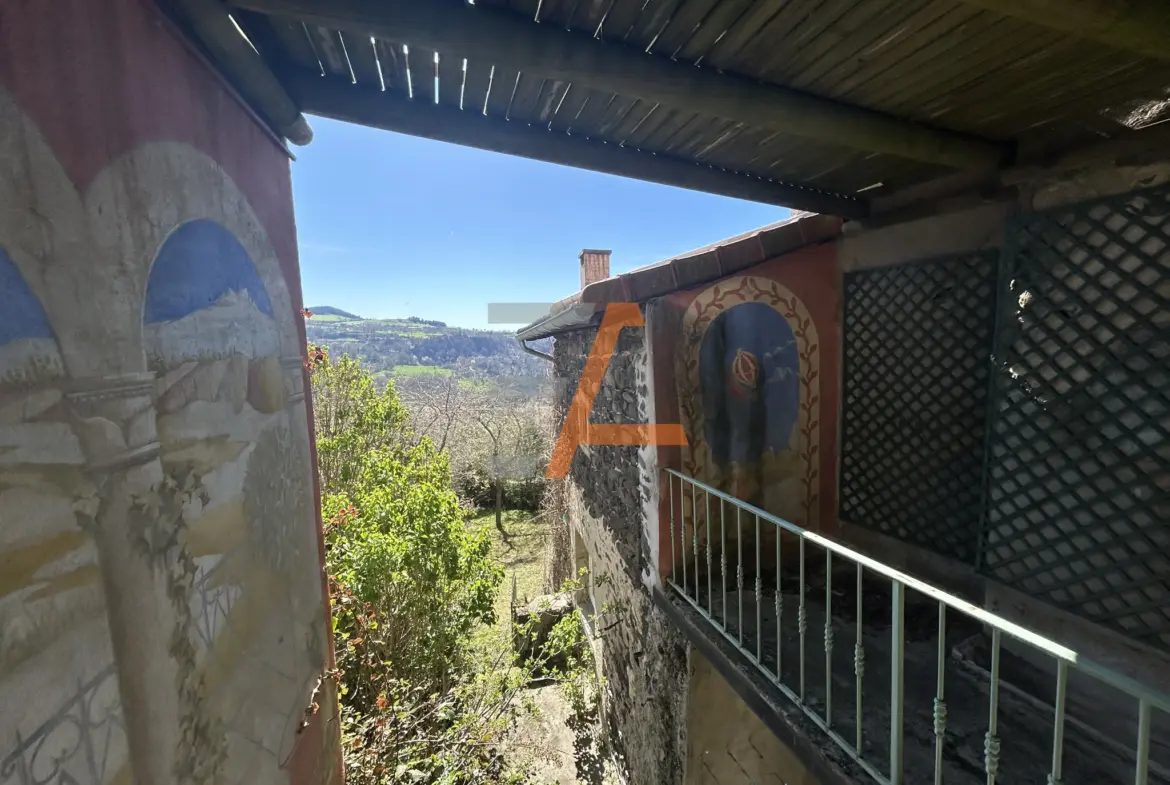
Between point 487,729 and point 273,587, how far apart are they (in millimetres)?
2887

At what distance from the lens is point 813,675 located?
2.81 meters

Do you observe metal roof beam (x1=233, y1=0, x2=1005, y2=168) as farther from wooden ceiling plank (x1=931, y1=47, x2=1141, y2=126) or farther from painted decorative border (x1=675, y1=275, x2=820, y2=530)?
painted decorative border (x1=675, y1=275, x2=820, y2=530)

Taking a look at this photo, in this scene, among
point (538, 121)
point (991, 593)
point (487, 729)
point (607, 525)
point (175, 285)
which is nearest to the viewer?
point (175, 285)

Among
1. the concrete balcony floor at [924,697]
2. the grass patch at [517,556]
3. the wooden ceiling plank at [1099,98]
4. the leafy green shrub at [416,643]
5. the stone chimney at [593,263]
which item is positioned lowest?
the grass patch at [517,556]

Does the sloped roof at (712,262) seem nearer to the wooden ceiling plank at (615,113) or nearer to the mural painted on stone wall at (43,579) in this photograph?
the wooden ceiling plank at (615,113)

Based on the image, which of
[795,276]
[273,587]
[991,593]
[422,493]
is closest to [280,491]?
[273,587]

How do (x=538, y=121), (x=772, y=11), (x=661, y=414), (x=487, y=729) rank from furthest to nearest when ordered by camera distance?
1. (x=487, y=729)
2. (x=661, y=414)
3. (x=538, y=121)
4. (x=772, y=11)

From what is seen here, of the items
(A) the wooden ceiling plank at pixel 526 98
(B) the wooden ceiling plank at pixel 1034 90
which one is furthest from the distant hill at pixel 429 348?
(B) the wooden ceiling plank at pixel 1034 90

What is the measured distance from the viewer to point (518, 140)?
8.50ft

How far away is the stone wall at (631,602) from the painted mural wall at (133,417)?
2.66m

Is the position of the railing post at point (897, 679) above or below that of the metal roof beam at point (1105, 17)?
below

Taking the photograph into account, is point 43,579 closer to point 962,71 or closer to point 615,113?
point 615,113

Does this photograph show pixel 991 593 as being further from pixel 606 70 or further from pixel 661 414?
pixel 606 70

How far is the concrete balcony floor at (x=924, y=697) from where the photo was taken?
2.15 meters
